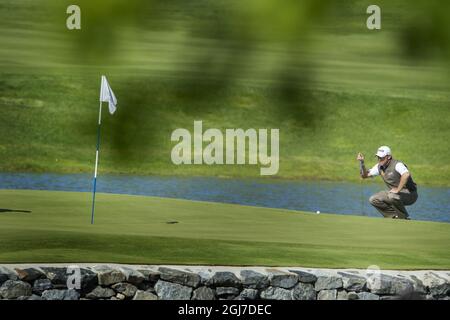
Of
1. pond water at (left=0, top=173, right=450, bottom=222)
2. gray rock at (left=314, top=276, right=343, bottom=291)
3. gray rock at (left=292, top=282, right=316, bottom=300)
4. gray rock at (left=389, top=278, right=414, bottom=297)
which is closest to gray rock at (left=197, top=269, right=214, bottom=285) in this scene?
gray rock at (left=292, top=282, right=316, bottom=300)

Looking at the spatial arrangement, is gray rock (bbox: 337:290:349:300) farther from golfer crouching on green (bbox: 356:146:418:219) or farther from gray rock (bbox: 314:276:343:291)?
golfer crouching on green (bbox: 356:146:418:219)

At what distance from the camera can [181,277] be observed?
8.98 meters

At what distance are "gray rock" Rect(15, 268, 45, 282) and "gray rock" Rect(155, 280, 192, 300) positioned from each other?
0.95m

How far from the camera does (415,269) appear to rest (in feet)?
31.2

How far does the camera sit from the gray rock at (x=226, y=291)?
29.2ft

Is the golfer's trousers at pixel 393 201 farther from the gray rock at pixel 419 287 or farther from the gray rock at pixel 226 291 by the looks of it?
the gray rock at pixel 226 291

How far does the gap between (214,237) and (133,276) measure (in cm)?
223

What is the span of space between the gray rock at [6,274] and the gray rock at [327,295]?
2498mm

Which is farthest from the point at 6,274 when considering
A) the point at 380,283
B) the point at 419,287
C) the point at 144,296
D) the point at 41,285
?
the point at 419,287

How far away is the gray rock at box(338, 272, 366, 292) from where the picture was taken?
30.0ft

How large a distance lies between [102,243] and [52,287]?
150 cm

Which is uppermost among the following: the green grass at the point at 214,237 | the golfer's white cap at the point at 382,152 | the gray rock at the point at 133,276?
the golfer's white cap at the point at 382,152

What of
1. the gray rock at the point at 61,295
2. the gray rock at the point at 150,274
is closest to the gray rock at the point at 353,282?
the gray rock at the point at 150,274
